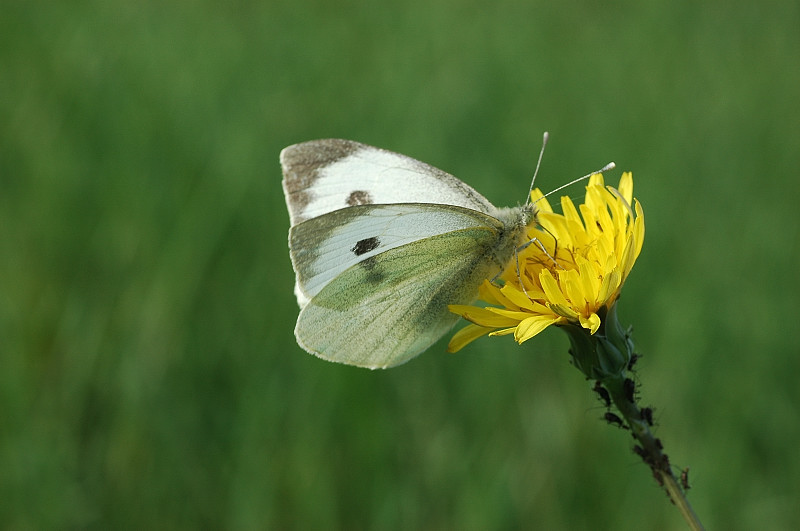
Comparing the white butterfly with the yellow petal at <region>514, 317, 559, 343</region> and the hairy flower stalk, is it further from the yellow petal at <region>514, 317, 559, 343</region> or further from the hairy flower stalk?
the yellow petal at <region>514, 317, 559, 343</region>

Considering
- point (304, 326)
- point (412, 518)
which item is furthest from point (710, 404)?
point (304, 326)

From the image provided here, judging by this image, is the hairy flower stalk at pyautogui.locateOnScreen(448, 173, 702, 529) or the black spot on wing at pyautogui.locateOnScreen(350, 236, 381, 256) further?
the black spot on wing at pyautogui.locateOnScreen(350, 236, 381, 256)

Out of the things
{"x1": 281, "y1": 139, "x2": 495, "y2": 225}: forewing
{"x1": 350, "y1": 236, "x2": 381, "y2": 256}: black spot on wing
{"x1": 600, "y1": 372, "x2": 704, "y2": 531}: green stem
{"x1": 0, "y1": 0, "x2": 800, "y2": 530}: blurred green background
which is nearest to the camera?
{"x1": 600, "y1": 372, "x2": 704, "y2": 531}: green stem

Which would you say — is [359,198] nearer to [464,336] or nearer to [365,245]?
[365,245]

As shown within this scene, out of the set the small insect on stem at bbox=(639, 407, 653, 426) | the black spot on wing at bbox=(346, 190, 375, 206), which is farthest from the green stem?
the black spot on wing at bbox=(346, 190, 375, 206)

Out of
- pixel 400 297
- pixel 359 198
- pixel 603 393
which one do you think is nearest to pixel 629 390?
pixel 603 393

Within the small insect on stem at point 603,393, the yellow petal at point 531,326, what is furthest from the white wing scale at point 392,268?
the small insect on stem at point 603,393
